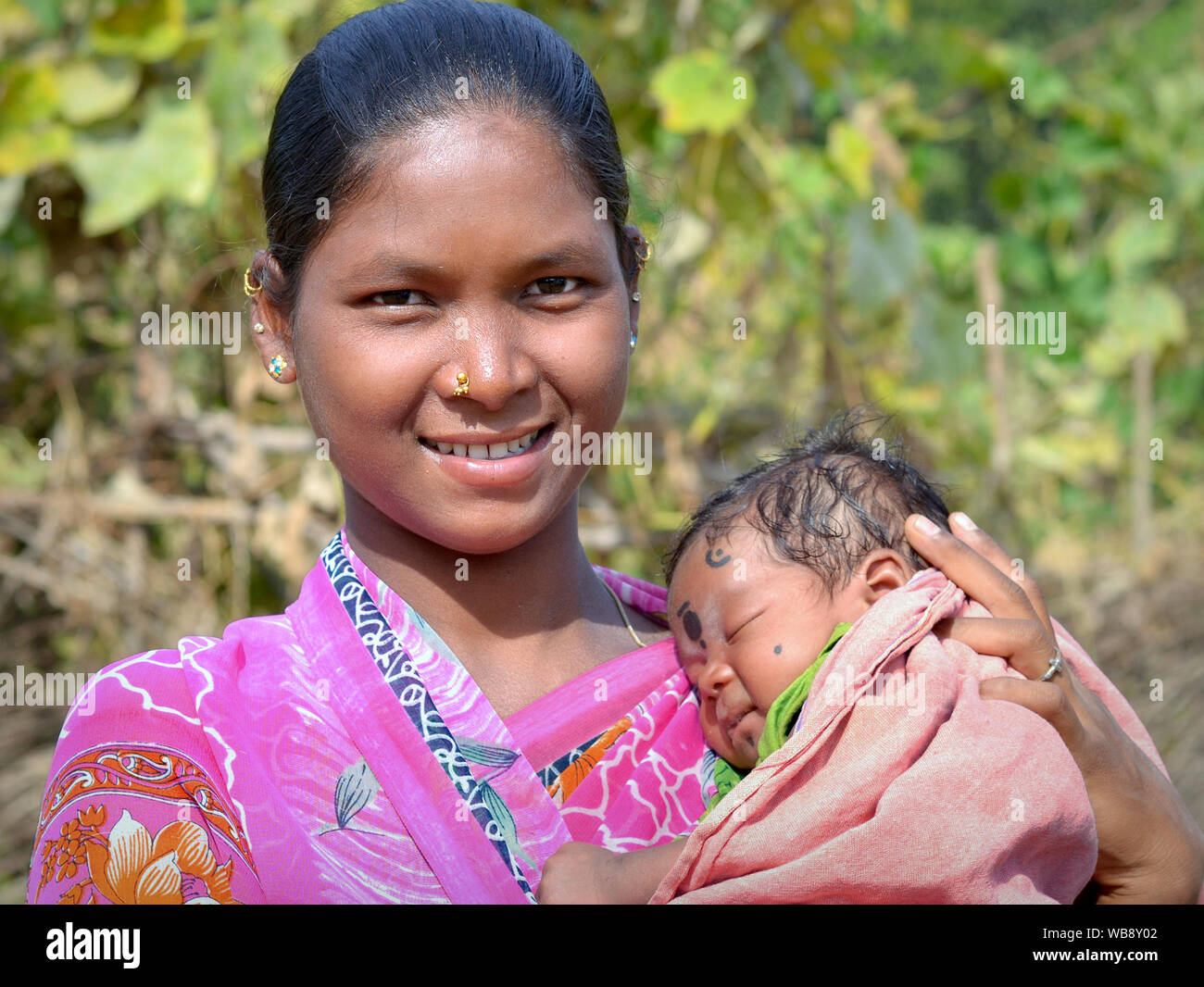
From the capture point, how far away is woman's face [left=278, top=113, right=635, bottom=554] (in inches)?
54.6

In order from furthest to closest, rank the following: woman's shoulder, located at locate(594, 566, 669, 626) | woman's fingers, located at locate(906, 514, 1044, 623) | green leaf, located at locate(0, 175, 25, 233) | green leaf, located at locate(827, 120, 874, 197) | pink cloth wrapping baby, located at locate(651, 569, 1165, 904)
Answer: green leaf, located at locate(827, 120, 874, 197), green leaf, located at locate(0, 175, 25, 233), woman's shoulder, located at locate(594, 566, 669, 626), woman's fingers, located at locate(906, 514, 1044, 623), pink cloth wrapping baby, located at locate(651, 569, 1165, 904)

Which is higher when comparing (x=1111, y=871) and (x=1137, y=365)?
(x=1137, y=365)

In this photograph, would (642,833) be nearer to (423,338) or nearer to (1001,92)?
(423,338)

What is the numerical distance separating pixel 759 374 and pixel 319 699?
12.2 feet

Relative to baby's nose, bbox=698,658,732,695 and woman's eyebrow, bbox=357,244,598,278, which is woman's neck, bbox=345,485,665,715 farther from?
woman's eyebrow, bbox=357,244,598,278

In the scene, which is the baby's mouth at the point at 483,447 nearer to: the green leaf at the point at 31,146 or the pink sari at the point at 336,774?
the pink sari at the point at 336,774

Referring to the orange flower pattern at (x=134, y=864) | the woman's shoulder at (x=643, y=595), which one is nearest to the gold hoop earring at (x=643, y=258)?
the woman's shoulder at (x=643, y=595)

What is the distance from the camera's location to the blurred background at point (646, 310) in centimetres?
346

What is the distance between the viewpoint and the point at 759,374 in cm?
494

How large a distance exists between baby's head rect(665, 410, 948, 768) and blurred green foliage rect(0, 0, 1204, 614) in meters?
0.62

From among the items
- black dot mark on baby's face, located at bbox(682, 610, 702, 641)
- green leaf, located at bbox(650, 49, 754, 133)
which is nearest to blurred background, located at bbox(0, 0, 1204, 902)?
green leaf, located at bbox(650, 49, 754, 133)

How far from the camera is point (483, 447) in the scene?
1454mm

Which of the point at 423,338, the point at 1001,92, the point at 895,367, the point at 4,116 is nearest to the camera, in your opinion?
the point at 423,338

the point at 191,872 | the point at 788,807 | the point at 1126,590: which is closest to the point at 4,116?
the point at 191,872
